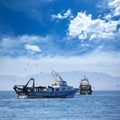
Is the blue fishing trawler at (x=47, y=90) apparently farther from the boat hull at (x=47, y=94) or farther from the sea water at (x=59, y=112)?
the sea water at (x=59, y=112)

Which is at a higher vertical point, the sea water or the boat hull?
the boat hull

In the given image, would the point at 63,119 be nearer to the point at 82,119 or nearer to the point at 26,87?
the point at 82,119

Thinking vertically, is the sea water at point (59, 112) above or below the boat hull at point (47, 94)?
below

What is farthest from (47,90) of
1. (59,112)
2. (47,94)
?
(59,112)

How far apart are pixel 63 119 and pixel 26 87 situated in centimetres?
5616

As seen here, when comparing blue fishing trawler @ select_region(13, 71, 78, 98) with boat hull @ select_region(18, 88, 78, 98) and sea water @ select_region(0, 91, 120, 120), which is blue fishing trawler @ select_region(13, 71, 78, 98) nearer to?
boat hull @ select_region(18, 88, 78, 98)

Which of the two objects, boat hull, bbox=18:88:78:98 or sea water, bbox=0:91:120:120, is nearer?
sea water, bbox=0:91:120:120

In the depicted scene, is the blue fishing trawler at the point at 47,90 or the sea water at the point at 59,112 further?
the blue fishing trawler at the point at 47,90

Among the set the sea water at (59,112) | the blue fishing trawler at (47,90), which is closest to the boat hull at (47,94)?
the blue fishing trawler at (47,90)

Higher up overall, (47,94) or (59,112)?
(47,94)

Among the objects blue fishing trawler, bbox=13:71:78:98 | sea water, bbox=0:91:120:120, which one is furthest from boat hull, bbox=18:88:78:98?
sea water, bbox=0:91:120:120

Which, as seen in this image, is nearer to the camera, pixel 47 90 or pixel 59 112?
pixel 59 112

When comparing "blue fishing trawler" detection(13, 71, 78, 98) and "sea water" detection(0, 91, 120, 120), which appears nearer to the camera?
"sea water" detection(0, 91, 120, 120)

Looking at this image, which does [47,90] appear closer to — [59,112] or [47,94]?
[47,94]
